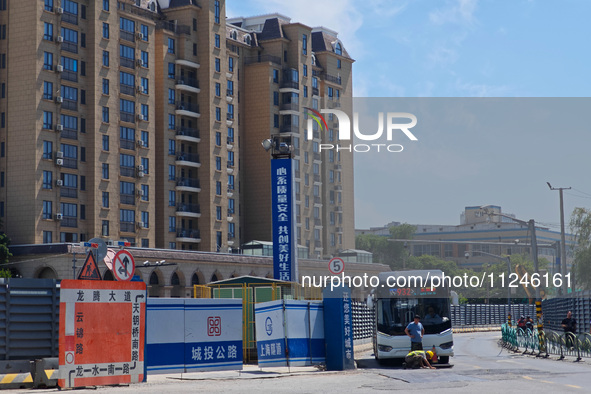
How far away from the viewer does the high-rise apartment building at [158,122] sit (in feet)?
243

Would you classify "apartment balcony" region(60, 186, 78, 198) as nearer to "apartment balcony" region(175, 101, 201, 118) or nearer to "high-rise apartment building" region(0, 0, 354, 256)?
"high-rise apartment building" region(0, 0, 354, 256)

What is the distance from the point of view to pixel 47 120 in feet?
245

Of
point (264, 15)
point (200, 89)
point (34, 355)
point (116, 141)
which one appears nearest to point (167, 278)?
point (116, 141)

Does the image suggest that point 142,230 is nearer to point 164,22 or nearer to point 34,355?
point 164,22

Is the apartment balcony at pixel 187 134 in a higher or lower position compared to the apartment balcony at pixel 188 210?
→ higher

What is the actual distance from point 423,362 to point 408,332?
105cm

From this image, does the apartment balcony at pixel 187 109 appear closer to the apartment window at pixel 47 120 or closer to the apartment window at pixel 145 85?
the apartment window at pixel 145 85

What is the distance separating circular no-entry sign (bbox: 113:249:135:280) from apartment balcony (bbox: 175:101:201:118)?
68.9 metres

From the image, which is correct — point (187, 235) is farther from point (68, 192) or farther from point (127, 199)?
Answer: point (68, 192)

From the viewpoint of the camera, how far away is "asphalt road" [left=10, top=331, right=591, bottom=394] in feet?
62.4

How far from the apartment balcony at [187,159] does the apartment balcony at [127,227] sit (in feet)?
32.9

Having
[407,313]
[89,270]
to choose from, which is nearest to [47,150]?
[407,313]

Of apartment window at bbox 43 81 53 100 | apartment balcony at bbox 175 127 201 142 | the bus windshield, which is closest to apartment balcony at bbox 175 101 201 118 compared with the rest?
apartment balcony at bbox 175 127 201 142

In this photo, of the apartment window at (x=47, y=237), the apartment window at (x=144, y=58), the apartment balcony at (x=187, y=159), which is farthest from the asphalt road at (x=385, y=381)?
the apartment balcony at (x=187, y=159)
